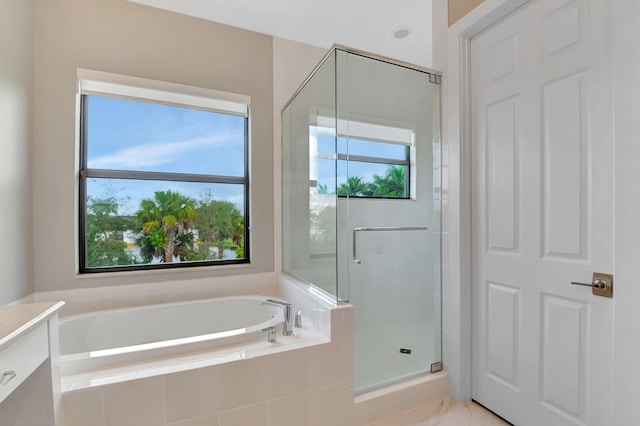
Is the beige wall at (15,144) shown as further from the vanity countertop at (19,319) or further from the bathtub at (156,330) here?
the vanity countertop at (19,319)

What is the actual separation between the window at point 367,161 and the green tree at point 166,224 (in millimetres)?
1188

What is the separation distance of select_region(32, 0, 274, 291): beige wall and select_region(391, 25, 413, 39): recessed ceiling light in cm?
115

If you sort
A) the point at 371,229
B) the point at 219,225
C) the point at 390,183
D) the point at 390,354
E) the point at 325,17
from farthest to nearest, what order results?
the point at 219,225 → the point at 390,183 → the point at 371,229 → the point at 325,17 → the point at 390,354

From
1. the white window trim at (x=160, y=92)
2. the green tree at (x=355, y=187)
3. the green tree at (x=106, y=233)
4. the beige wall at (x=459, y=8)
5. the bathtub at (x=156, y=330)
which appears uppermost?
the beige wall at (x=459, y=8)

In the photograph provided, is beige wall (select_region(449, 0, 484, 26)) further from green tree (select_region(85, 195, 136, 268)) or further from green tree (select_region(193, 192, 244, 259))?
green tree (select_region(85, 195, 136, 268))

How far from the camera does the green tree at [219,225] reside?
266 cm

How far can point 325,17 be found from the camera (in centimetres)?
236

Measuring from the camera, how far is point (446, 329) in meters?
1.91

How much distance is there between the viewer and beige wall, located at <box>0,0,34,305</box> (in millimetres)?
1710

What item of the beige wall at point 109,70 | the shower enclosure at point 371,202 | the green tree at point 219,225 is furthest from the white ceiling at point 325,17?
the green tree at point 219,225

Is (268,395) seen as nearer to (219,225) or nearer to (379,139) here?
(219,225)

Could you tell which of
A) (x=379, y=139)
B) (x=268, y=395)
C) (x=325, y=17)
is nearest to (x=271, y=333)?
(x=268, y=395)

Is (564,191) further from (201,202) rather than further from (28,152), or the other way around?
(28,152)

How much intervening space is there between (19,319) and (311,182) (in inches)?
66.9
